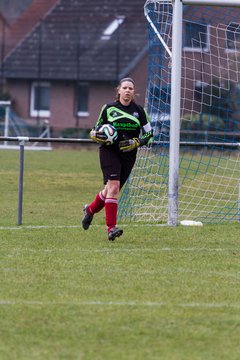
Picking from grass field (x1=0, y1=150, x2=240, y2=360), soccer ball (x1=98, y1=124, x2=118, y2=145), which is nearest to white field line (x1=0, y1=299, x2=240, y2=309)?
grass field (x1=0, y1=150, x2=240, y2=360)

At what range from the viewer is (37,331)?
661 centimetres

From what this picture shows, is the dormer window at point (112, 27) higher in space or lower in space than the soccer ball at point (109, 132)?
higher

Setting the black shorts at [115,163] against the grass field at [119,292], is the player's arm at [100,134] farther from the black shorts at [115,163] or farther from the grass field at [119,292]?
the grass field at [119,292]

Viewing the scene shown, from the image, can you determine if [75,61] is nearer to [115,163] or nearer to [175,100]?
[175,100]

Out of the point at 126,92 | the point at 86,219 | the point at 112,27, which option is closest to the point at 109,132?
the point at 126,92

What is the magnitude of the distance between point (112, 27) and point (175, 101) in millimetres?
37331

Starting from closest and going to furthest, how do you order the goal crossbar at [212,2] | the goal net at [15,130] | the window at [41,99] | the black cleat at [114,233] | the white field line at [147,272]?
the white field line at [147,272]
the black cleat at [114,233]
the goal crossbar at [212,2]
the goal net at [15,130]
the window at [41,99]

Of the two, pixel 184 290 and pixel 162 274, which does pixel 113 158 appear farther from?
pixel 184 290

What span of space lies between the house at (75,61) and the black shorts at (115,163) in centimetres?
3473

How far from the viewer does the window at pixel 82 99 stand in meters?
48.3

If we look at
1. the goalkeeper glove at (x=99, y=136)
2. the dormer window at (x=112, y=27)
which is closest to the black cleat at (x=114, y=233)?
the goalkeeper glove at (x=99, y=136)

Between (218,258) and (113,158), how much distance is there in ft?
6.35

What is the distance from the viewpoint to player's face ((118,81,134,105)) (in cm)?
1110

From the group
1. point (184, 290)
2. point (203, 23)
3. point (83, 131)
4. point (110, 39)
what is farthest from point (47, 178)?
point (110, 39)
